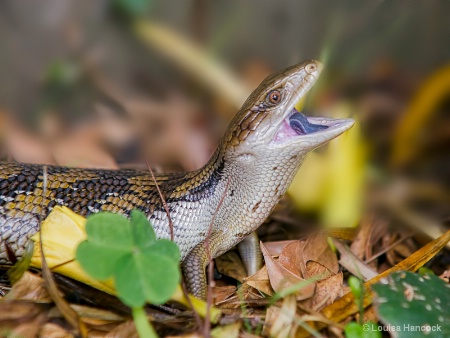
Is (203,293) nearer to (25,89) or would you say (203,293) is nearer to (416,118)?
(416,118)

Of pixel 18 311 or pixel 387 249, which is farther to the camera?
pixel 387 249

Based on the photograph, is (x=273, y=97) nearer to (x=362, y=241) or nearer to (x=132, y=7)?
(x=362, y=241)

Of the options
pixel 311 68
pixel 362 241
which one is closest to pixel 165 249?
pixel 311 68

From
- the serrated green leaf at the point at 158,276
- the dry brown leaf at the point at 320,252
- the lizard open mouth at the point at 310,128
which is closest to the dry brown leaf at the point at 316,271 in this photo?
the dry brown leaf at the point at 320,252

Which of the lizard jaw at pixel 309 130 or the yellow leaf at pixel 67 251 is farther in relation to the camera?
the lizard jaw at pixel 309 130

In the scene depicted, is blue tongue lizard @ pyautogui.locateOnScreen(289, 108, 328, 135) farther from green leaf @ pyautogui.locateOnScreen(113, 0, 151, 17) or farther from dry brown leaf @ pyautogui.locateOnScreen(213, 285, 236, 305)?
green leaf @ pyautogui.locateOnScreen(113, 0, 151, 17)

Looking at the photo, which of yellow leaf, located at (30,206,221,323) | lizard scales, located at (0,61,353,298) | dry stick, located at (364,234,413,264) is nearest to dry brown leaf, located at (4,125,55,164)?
lizard scales, located at (0,61,353,298)

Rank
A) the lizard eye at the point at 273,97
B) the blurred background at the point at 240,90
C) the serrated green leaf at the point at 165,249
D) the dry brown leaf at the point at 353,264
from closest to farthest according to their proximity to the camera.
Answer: the serrated green leaf at the point at 165,249
the lizard eye at the point at 273,97
the dry brown leaf at the point at 353,264
the blurred background at the point at 240,90

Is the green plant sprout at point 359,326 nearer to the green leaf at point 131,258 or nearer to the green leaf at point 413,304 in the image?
the green leaf at point 413,304
